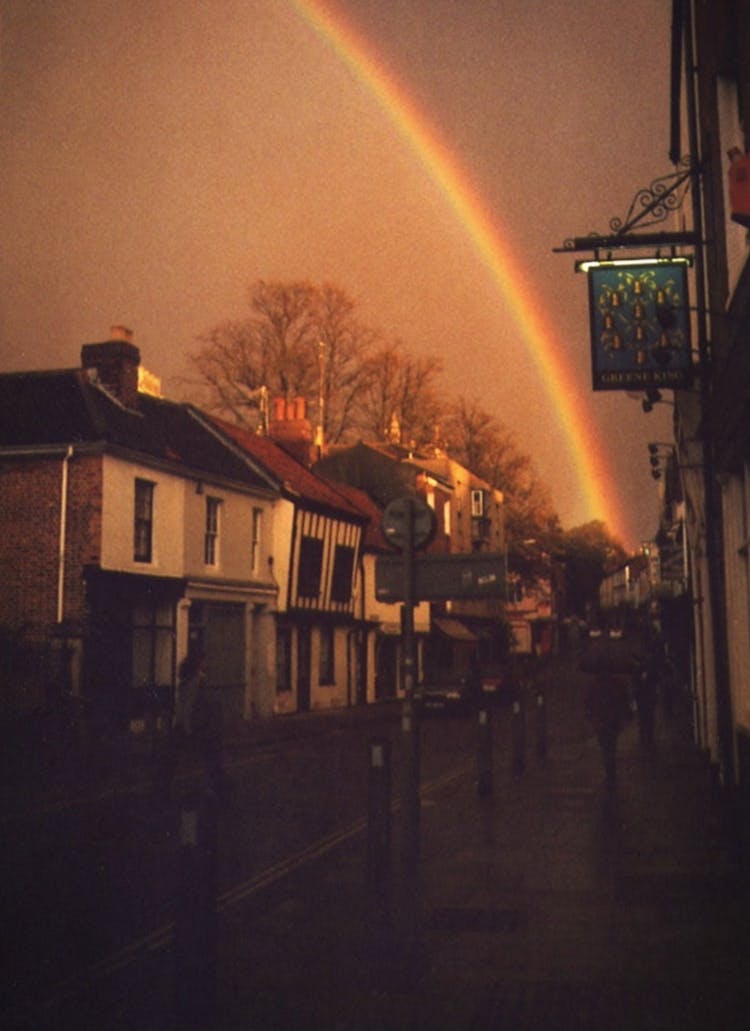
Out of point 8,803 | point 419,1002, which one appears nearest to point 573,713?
point 8,803

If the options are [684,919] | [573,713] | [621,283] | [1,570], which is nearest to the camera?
[684,919]

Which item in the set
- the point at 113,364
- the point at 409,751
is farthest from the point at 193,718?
the point at 113,364

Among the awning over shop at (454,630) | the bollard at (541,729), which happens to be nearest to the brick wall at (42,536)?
the bollard at (541,729)

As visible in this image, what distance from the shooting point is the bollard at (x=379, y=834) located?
8031mm

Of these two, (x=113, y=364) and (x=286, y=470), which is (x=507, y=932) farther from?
(x=286, y=470)

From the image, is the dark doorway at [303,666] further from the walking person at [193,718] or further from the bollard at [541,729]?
the walking person at [193,718]

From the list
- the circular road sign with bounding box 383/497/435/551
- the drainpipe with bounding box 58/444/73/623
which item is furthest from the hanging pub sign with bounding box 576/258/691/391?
the drainpipe with bounding box 58/444/73/623

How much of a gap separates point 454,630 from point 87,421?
108 feet

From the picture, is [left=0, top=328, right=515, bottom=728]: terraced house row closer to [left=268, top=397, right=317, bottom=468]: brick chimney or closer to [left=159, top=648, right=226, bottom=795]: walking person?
[left=268, top=397, right=317, bottom=468]: brick chimney

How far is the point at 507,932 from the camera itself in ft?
23.3

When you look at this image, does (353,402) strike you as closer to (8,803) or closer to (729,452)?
(8,803)

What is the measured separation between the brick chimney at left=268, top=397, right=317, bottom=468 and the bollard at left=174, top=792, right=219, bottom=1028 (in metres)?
37.6

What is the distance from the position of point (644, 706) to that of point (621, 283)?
12.9 meters

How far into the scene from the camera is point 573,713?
3769 centimetres
